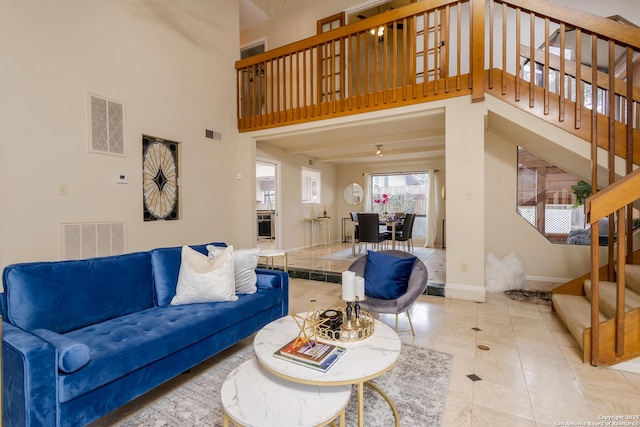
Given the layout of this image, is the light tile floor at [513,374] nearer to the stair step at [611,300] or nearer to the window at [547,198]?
the stair step at [611,300]

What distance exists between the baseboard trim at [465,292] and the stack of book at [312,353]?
8.51 ft

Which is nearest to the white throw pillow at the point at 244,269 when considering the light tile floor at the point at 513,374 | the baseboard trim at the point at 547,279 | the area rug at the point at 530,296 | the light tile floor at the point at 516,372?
the light tile floor at the point at 513,374

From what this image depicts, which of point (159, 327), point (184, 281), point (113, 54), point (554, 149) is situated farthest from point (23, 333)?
point (554, 149)

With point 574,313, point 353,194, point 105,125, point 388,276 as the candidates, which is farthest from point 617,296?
point 353,194

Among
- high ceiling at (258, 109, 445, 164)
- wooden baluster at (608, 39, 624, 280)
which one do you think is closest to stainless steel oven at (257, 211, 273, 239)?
high ceiling at (258, 109, 445, 164)

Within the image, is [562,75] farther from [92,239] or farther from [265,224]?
[265,224]

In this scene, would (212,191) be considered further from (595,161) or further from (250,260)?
(595,161)

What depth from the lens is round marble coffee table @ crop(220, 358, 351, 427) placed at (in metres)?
1.11

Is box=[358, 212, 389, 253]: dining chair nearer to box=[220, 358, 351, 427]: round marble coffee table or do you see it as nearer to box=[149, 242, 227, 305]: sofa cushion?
box=[149, 242, 227, 305]: sofa cushion

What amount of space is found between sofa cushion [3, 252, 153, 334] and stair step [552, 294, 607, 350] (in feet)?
10.9

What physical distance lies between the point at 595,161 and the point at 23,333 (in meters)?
4.38

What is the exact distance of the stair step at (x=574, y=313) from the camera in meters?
2.33

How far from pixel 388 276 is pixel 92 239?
124 inches

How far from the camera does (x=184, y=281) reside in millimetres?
2252
